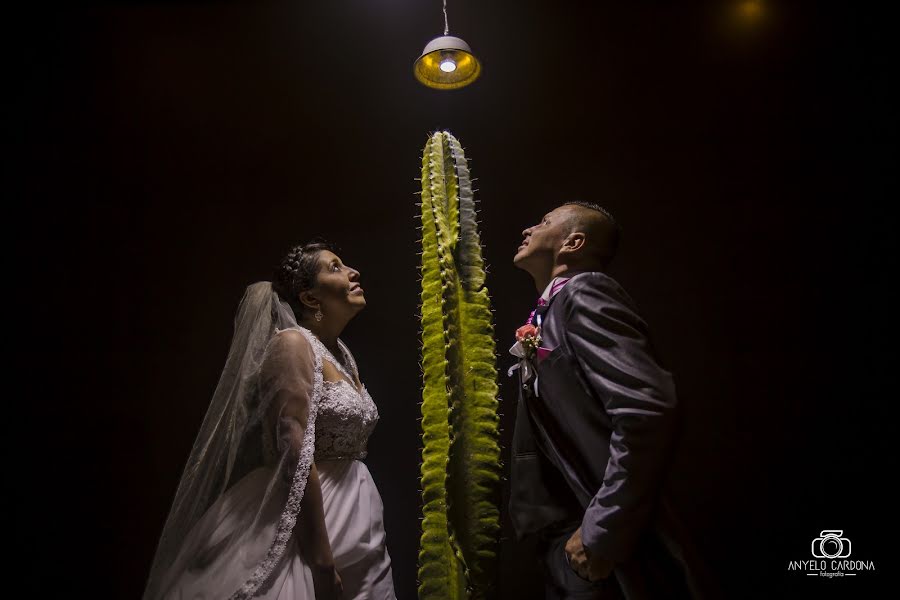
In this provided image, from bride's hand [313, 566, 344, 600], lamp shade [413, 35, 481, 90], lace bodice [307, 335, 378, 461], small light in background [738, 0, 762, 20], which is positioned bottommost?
bride's hand [313, 566, 344, 600]

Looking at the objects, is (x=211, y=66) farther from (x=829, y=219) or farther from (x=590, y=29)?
(x=829, y=219)

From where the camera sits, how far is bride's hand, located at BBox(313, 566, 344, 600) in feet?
4.40

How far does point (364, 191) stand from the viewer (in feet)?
7.42

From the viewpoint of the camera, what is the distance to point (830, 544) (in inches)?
71.8

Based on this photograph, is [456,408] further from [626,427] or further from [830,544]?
[830,544]

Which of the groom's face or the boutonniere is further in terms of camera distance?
the groom's face

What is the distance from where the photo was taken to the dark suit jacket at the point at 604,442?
1.08 metres

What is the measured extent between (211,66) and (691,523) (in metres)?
2.50

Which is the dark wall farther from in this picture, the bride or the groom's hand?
the groom's hand

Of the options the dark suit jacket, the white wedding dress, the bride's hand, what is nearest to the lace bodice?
the white wedding dress

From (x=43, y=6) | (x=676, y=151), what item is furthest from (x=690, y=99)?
(x=43, y=6)

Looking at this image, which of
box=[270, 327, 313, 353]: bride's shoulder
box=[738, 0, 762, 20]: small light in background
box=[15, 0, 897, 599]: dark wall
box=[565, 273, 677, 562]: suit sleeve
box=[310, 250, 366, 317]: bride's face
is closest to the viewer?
box=[565, 273, 677, 562]: suit sleeve

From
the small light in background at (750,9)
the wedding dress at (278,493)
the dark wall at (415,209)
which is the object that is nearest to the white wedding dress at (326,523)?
the wedding dress at (278,493)

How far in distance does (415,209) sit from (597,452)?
135 cm
